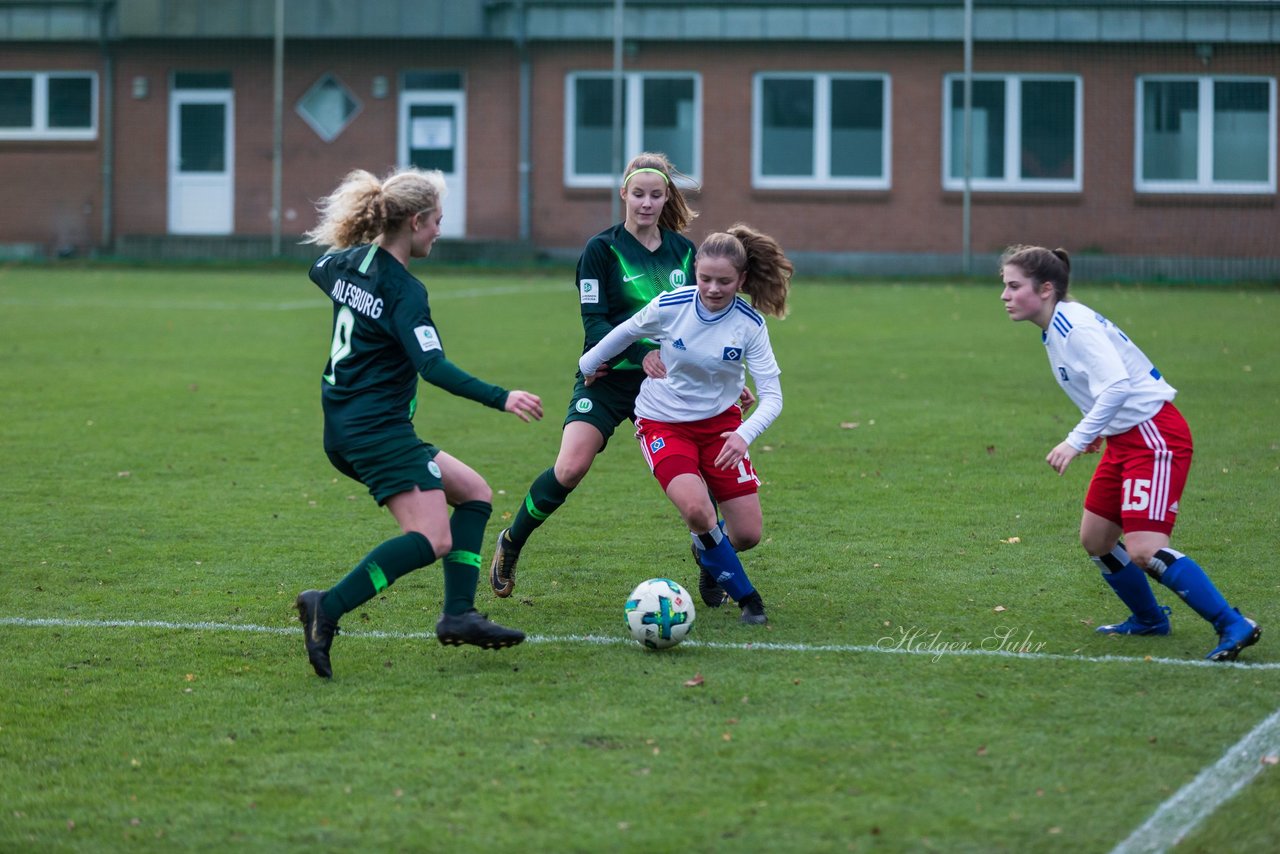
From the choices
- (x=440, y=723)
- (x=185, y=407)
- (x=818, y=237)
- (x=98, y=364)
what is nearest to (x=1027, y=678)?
(x=440, y=723)

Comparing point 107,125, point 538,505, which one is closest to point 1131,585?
point 538,505

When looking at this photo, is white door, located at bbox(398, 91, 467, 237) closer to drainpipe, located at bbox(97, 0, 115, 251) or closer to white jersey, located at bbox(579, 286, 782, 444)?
drainpipe, located at bbox(97, 0, 115, 251)

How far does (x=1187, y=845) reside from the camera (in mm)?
4055

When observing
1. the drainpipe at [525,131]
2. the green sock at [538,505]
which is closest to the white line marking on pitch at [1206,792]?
→ the green sock at [538,505]

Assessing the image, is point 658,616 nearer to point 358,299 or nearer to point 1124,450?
point 358,299

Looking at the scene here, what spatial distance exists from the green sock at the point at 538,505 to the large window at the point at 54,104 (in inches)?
1088

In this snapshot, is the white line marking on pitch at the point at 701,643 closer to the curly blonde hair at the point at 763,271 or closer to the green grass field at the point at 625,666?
the green grass field at the point at 625,666

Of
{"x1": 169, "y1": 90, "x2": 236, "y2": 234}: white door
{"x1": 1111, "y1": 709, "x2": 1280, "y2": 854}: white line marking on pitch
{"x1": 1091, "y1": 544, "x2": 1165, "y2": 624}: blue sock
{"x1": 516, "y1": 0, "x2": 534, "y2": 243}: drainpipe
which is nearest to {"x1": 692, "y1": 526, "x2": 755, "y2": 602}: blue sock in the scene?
{"x1": 1091, "y1": 544, "x2": 1165, "y2": 624}: blue sock

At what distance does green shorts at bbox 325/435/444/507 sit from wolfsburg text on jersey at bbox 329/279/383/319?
460 millimetres

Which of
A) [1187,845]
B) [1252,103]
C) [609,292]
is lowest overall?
[1187,845]

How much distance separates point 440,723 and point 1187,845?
2285 millimetres

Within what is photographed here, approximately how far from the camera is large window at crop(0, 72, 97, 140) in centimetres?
3206

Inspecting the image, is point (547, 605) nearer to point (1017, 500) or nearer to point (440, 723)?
point (440, 723)

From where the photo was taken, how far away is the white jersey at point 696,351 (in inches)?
261
